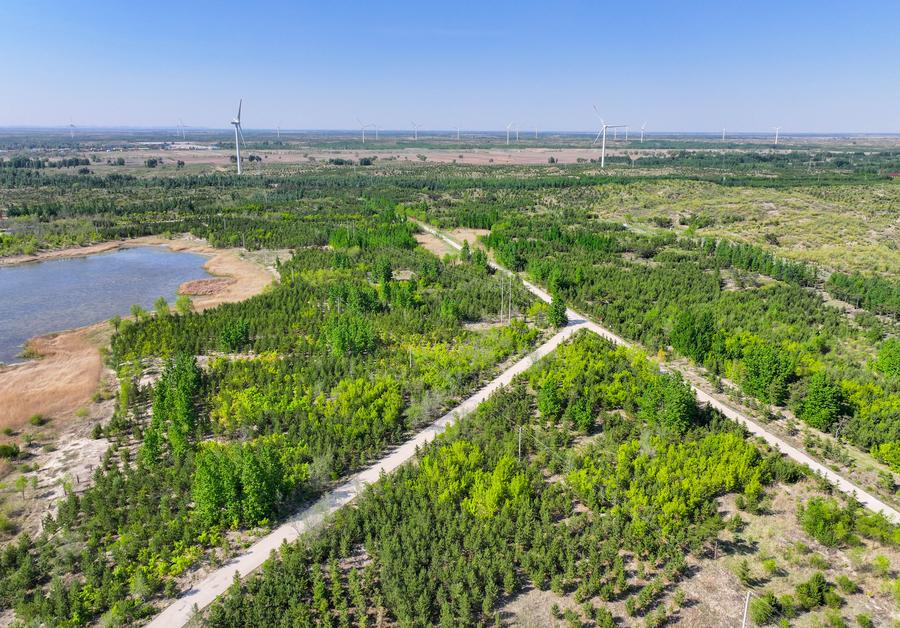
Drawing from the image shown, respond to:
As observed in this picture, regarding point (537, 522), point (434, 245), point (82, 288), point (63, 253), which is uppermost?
point (434, 245)

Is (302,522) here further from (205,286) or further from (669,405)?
(205,286)

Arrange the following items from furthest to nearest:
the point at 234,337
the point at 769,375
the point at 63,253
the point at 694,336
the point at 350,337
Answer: the point at 63,253 → the point at 234,337 → the point at 350,337 → the point at 694,336 → the point at 769,375

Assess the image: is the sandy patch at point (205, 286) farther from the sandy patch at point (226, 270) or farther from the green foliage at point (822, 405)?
the green foliage at point (822, 405)

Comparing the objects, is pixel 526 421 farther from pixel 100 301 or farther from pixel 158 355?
pixel 100 301

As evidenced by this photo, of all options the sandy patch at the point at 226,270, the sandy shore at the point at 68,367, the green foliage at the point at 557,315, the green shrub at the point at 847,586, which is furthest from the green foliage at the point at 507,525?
the sandy patch at the point at 226,270

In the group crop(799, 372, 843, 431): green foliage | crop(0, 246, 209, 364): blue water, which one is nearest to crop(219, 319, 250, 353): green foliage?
crop(0, 246, 209, 364): blue water

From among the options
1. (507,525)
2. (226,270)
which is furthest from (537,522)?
(226,270)

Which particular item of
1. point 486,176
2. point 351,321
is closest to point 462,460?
point 351,321
